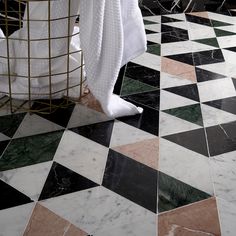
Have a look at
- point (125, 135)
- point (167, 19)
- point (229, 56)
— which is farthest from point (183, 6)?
point (125, 135)

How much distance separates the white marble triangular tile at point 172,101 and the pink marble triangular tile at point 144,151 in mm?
249

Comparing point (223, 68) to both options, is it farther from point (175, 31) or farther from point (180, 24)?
point (180, 24)

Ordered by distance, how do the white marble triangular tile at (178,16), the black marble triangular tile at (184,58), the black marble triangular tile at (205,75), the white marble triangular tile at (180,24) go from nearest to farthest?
the black marble triangular tile at (205,75), the black marble triangular tile at (184,58), the white marble triangular tile at (180,24), the white marble triangular tile at (178,16)

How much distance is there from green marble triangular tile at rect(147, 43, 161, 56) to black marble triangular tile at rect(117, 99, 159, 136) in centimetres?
59

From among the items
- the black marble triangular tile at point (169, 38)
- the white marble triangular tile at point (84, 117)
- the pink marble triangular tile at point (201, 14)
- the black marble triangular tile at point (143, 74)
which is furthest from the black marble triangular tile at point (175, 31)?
the white marble triangular tile at point (84, 117)

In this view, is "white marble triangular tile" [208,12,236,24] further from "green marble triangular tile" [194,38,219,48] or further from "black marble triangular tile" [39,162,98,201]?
"black marble triangular tile" [39,162,98,201]

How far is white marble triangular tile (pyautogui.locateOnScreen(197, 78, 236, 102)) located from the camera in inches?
58.8

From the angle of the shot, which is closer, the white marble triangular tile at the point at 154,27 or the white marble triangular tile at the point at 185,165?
the white marble triangular tile at the point at 185,165

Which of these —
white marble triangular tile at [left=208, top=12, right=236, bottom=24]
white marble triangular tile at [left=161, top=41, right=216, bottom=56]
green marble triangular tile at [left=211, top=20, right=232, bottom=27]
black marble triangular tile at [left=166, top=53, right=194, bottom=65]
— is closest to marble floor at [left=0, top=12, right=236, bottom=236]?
black marble triangular tile at [left=166, top=53, right=194, bottom=65]

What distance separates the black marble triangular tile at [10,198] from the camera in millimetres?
898

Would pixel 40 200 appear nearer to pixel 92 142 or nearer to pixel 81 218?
pixel 81 218

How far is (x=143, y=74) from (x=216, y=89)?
0.32m

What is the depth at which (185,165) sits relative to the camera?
3.57 ft

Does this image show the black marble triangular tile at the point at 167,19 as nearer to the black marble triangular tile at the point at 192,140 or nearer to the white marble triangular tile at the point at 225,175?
Result: the black marble triangular tile at the point at 192,140
